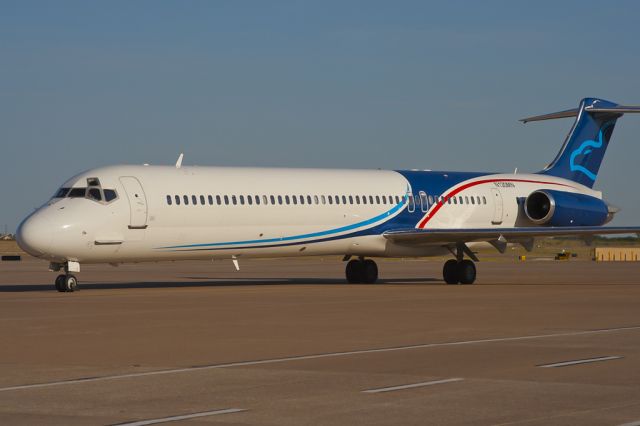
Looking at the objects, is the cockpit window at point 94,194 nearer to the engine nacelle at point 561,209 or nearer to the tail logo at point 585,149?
the engine nacelle at point 561,209

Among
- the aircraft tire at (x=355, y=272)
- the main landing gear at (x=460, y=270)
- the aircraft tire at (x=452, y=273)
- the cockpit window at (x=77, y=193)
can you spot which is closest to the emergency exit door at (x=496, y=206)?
Result: the main landing gear at (x=460, y=270)

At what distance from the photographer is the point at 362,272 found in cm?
3522

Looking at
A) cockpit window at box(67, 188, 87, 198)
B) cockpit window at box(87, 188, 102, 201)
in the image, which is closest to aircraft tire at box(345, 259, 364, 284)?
cockpit window at box(87, 188, 102, 201)

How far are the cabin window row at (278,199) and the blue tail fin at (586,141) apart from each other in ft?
27.3

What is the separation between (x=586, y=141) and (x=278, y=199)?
13.6 m

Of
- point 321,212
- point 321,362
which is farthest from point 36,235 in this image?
point 321,362

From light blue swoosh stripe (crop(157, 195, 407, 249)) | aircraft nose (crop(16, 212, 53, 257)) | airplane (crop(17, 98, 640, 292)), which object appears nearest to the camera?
aircraft nose (crop(16, 212, 53, 257))

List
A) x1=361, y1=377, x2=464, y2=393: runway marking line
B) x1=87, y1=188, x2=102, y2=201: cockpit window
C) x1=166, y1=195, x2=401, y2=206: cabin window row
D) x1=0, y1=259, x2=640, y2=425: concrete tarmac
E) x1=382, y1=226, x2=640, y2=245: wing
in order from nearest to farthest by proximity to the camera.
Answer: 1. x1=0, y1=259, x2=640, y2=425: concrete tarmac
2. x1=361, y1=377, x2=464, y2=393: runway marking line
3. x1=87, y1=188, x2=102, y2=201: cockpit window
4. x1=166, y1=195, x2=401, y2=206: cabin window row
5. x1=382, y1=226, x2=640, y2=245: wing

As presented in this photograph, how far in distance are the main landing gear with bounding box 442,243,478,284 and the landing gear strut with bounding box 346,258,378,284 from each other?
2389 millimetres

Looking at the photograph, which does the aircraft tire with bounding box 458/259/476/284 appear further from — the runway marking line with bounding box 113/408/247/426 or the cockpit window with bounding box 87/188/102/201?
the runway marking line with bounding box 113/408/247/426

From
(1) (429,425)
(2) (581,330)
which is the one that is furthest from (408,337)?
(1) (429,425)

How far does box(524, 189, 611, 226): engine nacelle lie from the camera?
37094 mm

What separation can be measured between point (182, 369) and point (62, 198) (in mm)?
16801

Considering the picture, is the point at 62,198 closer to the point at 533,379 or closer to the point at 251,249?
the point at 251,249
